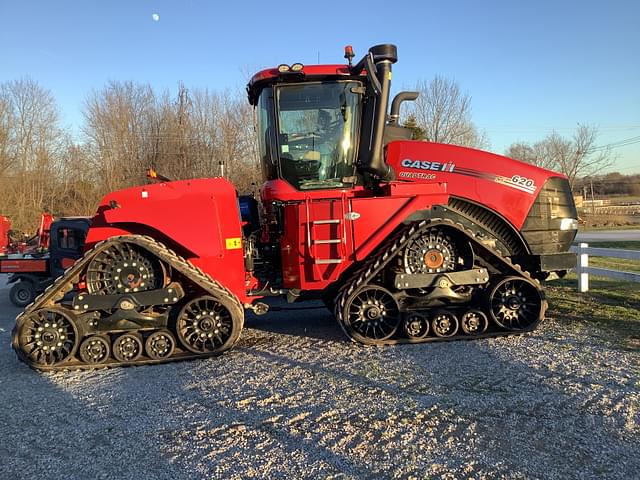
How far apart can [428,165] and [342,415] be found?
137 inches

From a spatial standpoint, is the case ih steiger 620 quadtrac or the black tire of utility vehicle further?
the black tire of utility vehicle

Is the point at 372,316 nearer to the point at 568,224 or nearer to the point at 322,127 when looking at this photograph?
the point at 322,127

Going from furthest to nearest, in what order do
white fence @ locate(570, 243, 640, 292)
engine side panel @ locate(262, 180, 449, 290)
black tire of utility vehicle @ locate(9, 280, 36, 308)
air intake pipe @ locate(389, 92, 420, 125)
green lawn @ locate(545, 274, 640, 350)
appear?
black tire of utility vehicle @ locate(9, 280, 36, 308) < white fence @ locate(570, 243, 640, 292) < air intake pipe @ locate(389, 92, 420, 125) < green lawn @ locate(545, 274, 640, 350) < engine side panel @ locate(262, 180, 449, 290)

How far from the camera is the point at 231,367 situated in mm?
4762

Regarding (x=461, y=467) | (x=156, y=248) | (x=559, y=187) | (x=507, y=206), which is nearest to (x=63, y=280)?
(x=156, y=248)

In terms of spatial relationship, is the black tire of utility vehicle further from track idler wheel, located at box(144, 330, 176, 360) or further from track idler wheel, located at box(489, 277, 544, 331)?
track idler wheel, located at box(489, 277, 544, 331)

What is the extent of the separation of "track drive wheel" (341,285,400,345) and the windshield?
1.39m

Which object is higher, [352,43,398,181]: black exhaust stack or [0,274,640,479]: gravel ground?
[352,43,398,181]: black exhaust stack

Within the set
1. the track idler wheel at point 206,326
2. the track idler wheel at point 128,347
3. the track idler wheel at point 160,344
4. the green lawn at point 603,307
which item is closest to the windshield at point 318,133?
the track idler wheel at point 206,326

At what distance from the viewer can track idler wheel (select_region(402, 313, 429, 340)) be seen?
5.38m

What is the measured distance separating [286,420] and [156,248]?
2473mm

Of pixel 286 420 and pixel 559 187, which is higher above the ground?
pixel 559 187

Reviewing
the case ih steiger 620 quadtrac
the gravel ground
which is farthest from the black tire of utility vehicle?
the case ih steiger 620 quadtrac

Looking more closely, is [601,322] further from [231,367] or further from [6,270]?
[6,270]
